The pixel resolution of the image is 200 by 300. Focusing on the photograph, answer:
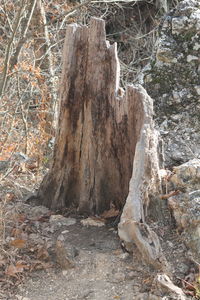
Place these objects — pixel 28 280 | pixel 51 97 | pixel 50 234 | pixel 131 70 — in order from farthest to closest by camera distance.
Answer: pixel 131 70
pixel 51 97
pixel 50 234
pixel 28 280

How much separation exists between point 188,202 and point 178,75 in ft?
5.20

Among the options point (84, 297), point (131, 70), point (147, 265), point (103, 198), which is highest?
point (131, 70)

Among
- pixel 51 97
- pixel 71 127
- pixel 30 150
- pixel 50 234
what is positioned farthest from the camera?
pixel 51 97

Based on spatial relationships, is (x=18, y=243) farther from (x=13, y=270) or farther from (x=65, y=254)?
(x=65, y=254)

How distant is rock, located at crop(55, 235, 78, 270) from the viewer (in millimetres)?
3549

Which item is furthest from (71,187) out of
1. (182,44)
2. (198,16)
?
(198,16)

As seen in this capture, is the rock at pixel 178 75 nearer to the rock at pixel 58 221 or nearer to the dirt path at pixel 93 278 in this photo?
the rock at pixel 58 221

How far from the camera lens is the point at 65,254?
358 cm

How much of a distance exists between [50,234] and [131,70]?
754cm

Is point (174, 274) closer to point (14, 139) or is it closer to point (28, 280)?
point (28, 280)

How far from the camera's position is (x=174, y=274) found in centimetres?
334

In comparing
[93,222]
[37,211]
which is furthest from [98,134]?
[37,211]

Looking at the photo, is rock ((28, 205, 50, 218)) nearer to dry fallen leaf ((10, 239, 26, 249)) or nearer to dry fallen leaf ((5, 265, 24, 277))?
dry fallen leaf ((10, 239, 26, 249))

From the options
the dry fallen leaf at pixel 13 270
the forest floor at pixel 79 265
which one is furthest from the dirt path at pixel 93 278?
the dry fallen leaf at pixel 13 270
